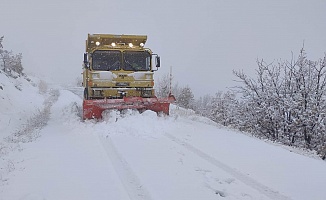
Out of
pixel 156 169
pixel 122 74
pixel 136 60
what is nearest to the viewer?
pixel 156 169

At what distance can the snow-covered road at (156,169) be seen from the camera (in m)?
3.88

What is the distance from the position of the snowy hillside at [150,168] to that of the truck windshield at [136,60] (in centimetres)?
356

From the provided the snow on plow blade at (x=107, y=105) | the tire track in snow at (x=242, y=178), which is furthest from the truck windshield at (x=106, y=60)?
the tire track in snow at (x=242, y=178)

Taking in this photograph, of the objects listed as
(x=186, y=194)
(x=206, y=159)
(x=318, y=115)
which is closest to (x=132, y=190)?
(x=186, y=194)

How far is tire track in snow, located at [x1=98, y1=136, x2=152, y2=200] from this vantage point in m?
3.76

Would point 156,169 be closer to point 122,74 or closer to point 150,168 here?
point 150,168

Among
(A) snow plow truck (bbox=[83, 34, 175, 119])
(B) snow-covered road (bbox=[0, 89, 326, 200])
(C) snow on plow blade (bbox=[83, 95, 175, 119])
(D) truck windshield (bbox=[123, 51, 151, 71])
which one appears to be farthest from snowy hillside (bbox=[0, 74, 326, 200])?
(D) truck windshield (bbox=[123, 51, 151, 71])

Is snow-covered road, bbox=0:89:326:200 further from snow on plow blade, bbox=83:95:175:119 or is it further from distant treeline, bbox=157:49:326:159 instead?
distant treeline, bbox=157:49:326:159

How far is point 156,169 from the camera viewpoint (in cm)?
480

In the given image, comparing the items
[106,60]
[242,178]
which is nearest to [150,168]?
[242,178]

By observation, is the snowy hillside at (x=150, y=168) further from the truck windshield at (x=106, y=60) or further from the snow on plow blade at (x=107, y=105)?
the truck windshield at (x=106, y=60)

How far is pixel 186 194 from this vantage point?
12.6 ft

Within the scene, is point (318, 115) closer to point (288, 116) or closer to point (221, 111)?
point (288, 116)

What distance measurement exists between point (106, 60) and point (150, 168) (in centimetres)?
683
